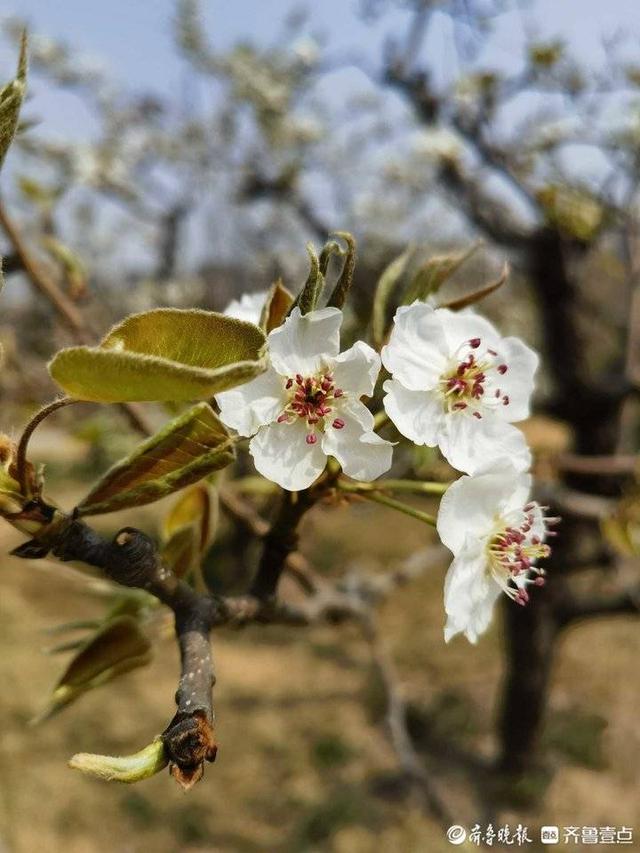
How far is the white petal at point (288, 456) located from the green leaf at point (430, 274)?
0.14 metres

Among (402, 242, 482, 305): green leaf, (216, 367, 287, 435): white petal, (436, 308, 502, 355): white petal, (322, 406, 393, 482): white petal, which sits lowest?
(322, 406, 393, 482): white petal

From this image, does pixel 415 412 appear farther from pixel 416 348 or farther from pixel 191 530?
pixel 191 530

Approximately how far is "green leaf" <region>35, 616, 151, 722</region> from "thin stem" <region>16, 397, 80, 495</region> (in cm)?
22

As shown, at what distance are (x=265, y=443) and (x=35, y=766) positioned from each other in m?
2.76

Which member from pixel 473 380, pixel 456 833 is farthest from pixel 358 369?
pixel 456 833

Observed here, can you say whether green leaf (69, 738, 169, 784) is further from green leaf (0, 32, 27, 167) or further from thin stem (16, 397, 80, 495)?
green leaf (0, 32, 27, 167)

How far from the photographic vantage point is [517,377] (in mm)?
553

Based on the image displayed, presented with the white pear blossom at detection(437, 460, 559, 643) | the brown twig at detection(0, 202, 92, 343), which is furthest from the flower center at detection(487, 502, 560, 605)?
the brown twig at detection(0, 202, 92, 343)

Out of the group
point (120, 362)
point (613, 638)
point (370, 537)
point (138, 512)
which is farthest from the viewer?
point (370, 537)

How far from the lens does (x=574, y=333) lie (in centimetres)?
263

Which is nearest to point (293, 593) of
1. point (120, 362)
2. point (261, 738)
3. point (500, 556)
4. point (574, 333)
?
point (261, 738)

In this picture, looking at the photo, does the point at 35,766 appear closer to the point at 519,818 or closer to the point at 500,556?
the point at 519,818

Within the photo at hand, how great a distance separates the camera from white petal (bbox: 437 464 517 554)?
17.3 inches

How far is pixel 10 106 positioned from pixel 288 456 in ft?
0.77
